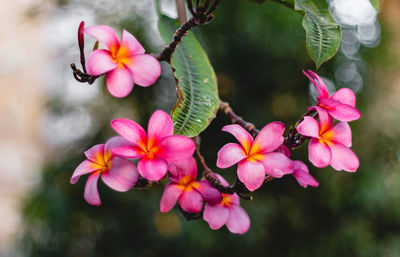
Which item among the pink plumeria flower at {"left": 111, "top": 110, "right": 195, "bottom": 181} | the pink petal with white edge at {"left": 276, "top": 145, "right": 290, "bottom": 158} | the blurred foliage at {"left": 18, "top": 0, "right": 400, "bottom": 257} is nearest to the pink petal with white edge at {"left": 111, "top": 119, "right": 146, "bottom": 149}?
the pink plumeria flower at {"left": 111, "top": 110, "right": 195, "bottom": 181}

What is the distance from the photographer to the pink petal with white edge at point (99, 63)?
1.00ft

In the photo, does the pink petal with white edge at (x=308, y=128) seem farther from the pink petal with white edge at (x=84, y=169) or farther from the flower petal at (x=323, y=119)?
the pink petal with white edge at (x=84, y=169)

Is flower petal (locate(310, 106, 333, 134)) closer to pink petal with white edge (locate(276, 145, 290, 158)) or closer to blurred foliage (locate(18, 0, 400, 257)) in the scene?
pink petal with white edge (locate(276, 145, 290, 158))

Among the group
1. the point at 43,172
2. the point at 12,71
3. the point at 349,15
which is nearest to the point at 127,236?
the point at 43,172

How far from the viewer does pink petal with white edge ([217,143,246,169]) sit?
0.31 meters

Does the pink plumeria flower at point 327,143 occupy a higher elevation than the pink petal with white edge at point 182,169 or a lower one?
higher

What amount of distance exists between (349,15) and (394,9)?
387 mm

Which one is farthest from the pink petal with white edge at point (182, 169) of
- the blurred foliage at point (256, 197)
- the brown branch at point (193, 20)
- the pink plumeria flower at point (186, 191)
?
the blurred foliage at point (256, 197)

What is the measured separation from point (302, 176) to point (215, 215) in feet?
0.26

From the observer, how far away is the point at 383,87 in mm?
1016

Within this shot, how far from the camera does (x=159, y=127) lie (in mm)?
305

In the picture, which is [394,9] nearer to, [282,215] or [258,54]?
[258,54]

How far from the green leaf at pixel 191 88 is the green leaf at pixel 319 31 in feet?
0.31

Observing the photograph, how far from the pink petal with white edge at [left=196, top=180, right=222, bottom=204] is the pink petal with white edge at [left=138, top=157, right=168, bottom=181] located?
0.06 m
